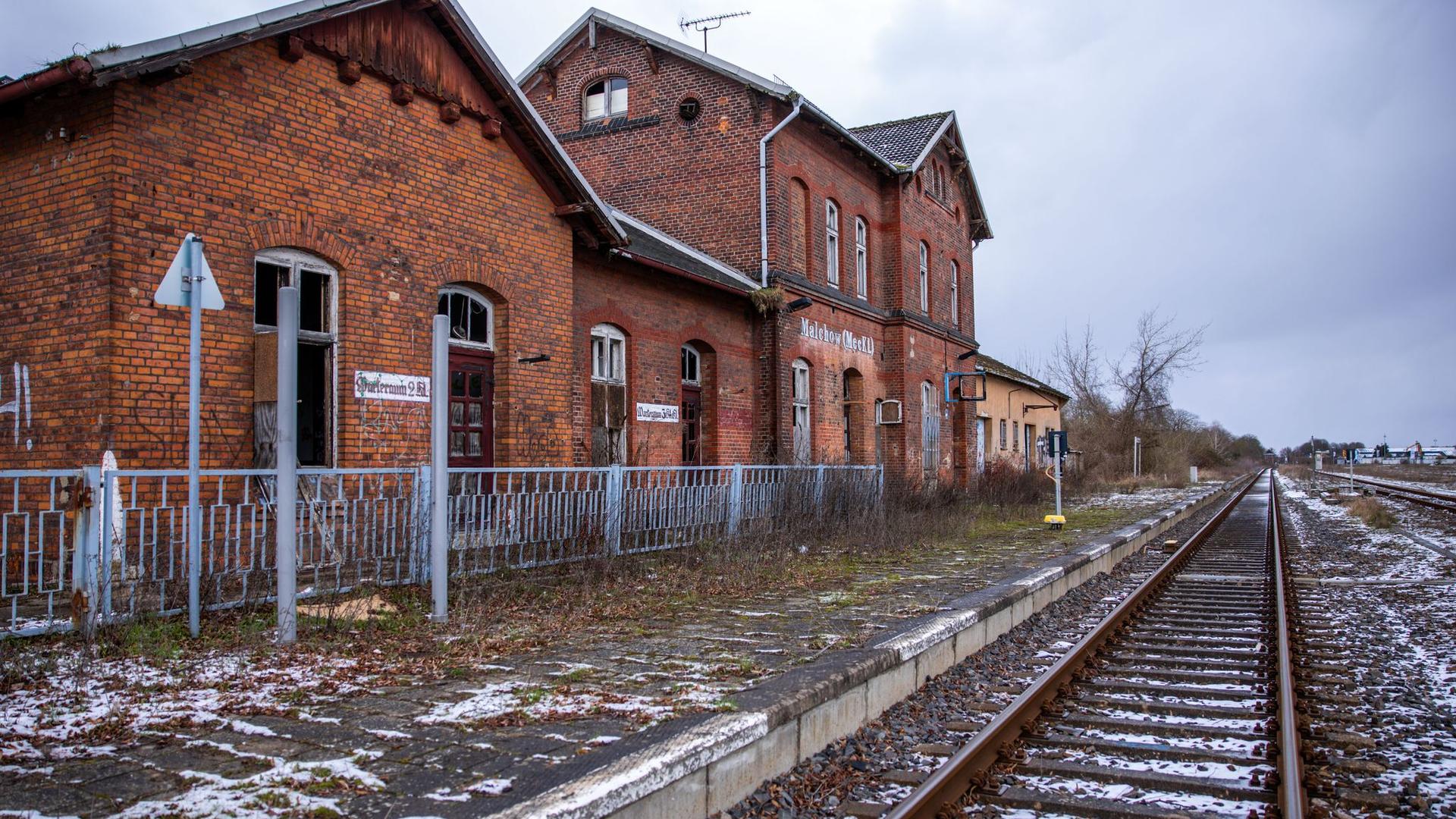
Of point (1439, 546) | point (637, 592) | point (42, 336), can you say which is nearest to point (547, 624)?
point (637, 592)

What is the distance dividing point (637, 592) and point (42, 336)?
517 cm

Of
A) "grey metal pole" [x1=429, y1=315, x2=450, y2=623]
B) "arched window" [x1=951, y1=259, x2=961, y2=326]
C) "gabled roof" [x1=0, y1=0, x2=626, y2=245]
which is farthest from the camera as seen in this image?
"arched window" [x1=951, y1=259, x2=961, y2=326]

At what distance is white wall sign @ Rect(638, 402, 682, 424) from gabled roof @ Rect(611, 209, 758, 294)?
197 cm

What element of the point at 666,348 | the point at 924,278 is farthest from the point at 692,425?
the point at 924,278

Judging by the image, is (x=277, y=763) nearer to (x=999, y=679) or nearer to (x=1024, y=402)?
(x=999, y=679)

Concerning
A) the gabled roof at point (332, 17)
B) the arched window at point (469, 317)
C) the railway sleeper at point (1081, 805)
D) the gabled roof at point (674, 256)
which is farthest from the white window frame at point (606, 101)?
the railway sleeper at point (1081, 805)

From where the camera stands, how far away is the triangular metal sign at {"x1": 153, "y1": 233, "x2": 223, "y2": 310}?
5.99 meters

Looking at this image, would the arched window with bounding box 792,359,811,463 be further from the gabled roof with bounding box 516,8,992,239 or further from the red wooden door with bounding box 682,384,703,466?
the gabled roof with bounding box 516,8,992,239

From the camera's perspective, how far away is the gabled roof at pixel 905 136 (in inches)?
878

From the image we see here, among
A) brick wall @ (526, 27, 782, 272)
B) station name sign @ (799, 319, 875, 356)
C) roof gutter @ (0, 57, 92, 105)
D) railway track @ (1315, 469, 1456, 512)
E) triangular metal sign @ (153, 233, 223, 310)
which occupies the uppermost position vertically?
brick wall @ (526, 27, 782, 272)

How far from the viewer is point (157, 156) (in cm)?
761

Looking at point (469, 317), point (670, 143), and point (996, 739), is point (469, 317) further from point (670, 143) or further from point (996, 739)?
point (670, 143)

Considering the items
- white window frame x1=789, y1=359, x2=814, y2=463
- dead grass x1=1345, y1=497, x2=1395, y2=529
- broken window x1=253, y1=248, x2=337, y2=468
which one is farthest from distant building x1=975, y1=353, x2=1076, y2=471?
broken window x1=253, y1=248, x2=337, y2=468

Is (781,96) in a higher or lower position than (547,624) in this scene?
higher
